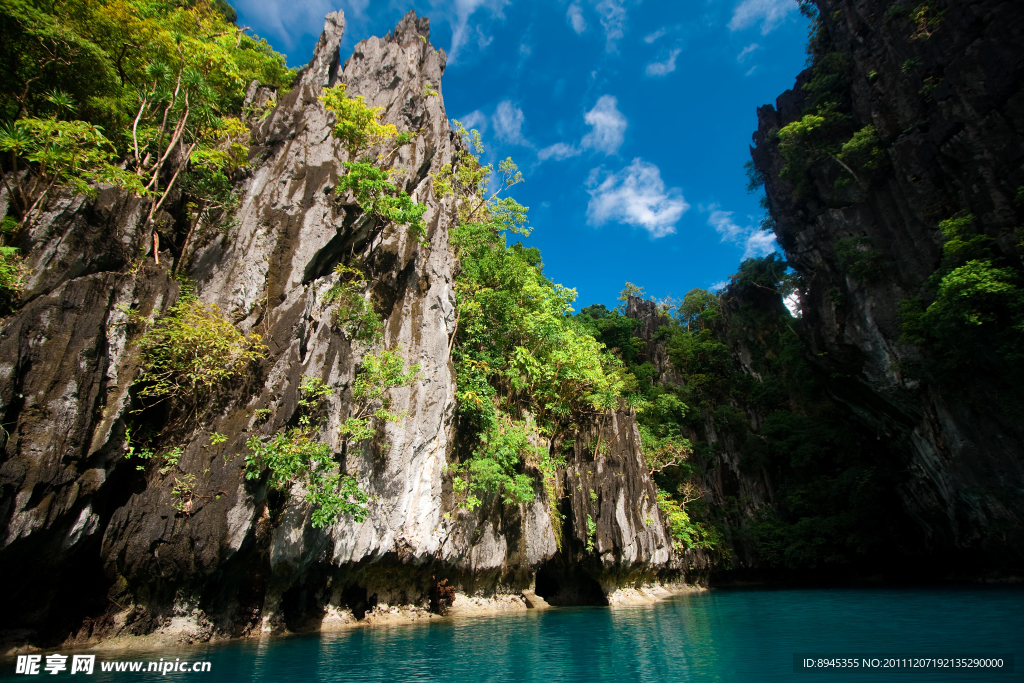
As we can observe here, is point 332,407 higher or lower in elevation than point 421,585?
higher

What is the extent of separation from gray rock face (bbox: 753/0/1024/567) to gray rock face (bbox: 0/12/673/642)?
14752 millimetres

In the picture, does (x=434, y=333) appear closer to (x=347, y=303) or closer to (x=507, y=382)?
(x=347, y=303)

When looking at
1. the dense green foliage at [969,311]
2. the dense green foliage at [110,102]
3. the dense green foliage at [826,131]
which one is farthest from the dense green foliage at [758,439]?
the dense green foliage at [110,102]

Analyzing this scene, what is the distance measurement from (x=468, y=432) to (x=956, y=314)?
17967mm

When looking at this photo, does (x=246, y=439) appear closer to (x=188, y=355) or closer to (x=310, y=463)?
(x=310, y=463)

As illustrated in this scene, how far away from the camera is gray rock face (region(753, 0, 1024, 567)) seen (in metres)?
18.3

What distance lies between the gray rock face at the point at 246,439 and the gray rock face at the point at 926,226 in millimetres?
14752

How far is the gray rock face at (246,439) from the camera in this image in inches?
311

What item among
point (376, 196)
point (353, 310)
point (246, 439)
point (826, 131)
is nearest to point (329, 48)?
point (376, 196)

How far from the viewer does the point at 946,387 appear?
19.8 metres

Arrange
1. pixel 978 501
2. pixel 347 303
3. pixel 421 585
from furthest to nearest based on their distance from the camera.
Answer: pixel 978 501, pixel 421 585, pixel 347 303

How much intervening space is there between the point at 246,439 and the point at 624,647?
8.87 meters

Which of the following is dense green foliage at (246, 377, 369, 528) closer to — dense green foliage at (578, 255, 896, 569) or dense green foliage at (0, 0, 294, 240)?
dense green foliage at (0, 0, 294, 240)

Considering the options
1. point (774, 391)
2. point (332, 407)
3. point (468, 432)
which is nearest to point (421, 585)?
point (468, 432)
